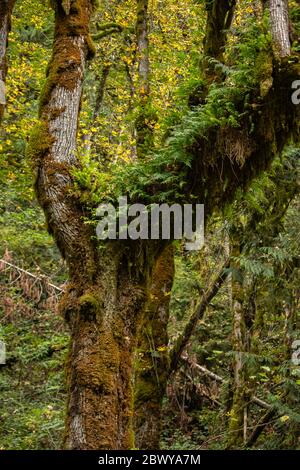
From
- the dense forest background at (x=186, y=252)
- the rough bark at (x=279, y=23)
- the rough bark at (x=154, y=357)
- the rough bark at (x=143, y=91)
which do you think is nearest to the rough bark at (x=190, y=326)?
the dense forest background at (x=186, y=252)

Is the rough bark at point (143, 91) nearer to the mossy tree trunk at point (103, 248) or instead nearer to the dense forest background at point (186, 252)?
the dense forest background at point (186, 252)

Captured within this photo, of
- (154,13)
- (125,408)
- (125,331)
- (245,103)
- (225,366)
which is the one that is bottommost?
(225,366)

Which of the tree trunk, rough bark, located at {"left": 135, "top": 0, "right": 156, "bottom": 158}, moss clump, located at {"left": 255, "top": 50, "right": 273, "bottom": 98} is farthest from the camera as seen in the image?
rough bark, located at {"left": 135, "top": 0, "right": 156, "bottom": 158}

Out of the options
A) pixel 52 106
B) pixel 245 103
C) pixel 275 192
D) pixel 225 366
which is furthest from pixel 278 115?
pixel 225 366

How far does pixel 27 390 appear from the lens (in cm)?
1013

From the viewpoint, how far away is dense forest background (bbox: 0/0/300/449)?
5398mm

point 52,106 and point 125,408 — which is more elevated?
point 52,106

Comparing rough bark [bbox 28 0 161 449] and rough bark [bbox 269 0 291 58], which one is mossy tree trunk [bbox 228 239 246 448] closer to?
rough bark [bbox 28 0 161 449]

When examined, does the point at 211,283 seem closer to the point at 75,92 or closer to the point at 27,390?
the point at 27,390

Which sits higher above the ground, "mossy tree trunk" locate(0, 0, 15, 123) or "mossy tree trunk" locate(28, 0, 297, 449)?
"mossy tree trunk" locate(0, 0, 15, 123)

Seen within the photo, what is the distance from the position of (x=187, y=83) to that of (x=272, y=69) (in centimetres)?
141

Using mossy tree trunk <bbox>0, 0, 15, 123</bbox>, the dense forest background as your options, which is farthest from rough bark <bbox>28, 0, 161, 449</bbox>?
mossy tree trunk <bbox>0, 0, 15, 123</bbox>

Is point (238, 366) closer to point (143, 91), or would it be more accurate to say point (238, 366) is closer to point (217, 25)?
point (143, 91)

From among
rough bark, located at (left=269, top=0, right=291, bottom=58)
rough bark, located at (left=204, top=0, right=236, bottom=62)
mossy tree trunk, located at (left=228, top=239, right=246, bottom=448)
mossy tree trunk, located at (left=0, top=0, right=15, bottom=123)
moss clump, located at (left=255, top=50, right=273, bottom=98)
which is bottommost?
mossy tree trunk, located at (left=228, top=239, right=246, bottom=448)
